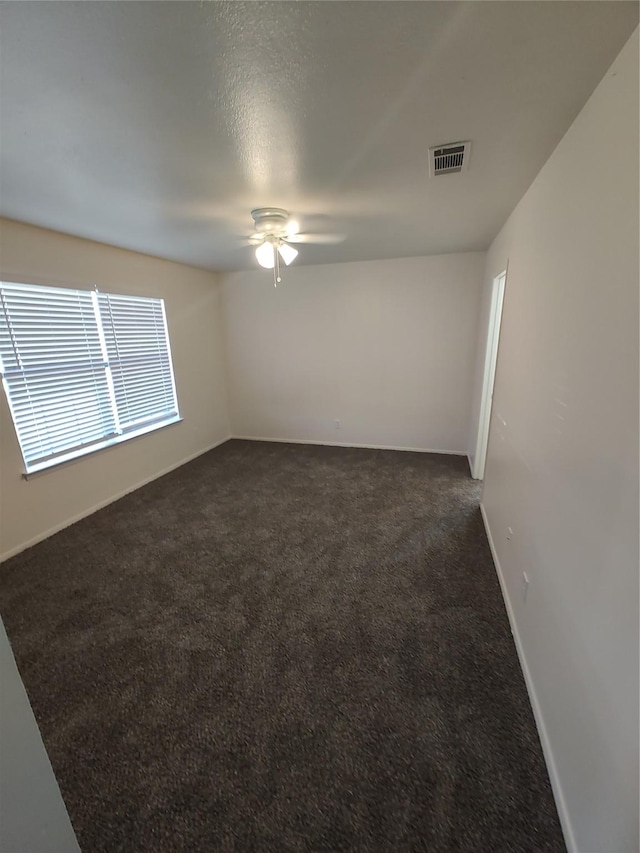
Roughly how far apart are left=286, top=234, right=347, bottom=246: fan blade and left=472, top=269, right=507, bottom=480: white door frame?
139cm

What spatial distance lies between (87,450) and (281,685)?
8.70ft

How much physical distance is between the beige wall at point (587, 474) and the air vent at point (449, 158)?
388mm

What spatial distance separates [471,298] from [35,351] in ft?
13.9

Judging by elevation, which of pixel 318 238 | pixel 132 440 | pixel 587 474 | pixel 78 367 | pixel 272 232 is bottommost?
pixel 132 440

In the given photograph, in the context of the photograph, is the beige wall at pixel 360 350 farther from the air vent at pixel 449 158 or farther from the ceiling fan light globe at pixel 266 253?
the air vent at pixel 449 158

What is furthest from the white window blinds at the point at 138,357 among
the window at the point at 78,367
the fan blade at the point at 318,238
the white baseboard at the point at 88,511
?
the fan blade at the point at 318,238

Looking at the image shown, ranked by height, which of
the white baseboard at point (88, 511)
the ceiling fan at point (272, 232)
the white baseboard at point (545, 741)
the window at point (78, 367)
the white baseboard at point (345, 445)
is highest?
the ceiling fan at point (272, 232)

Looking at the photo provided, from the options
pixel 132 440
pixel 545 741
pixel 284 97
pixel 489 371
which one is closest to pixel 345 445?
pixel 489 371

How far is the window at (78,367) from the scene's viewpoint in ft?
8.46

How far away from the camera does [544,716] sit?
1.33 meters

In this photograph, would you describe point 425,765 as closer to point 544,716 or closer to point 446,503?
point 544,716

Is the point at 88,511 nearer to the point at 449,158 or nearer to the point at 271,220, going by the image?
the point at 271,220

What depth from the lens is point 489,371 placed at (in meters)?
3.30

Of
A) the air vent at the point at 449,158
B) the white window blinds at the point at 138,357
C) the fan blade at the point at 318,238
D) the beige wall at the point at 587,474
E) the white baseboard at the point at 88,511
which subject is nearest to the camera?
the beige wall at the point at 587,474
